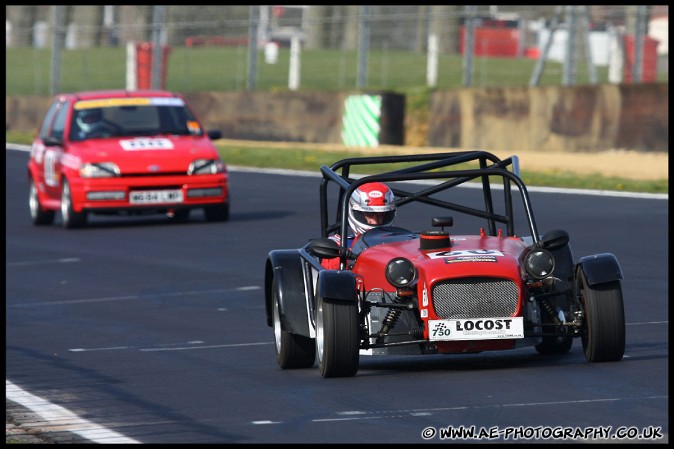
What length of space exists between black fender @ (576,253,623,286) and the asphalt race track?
0.49 meters

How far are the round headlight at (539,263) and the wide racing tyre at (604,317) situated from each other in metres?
0.22

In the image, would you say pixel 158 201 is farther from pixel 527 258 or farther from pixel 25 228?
pixel 527 258

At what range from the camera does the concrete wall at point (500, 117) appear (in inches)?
1018

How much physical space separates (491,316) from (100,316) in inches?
190

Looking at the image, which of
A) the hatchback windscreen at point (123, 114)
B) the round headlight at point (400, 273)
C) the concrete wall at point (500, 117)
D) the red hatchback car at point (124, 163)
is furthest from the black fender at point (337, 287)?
the concrete wall at point (500, 117)

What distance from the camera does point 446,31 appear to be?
146ft

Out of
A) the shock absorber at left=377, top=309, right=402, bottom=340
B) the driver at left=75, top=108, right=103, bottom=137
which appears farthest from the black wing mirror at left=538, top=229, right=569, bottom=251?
the driver at left=75, top=108, right=103, bottom=137

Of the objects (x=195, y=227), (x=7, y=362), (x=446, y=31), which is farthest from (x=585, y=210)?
(x=446, y=31)

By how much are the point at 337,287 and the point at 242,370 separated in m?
1.11

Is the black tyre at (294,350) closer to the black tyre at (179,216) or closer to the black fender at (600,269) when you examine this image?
the black fender at (600,269)

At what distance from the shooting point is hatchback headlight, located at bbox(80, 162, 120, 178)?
776 inches

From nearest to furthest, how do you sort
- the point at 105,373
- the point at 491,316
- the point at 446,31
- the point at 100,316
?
the point at 491,316
the point at 105,373
the point at 100,316
the point at 446,31

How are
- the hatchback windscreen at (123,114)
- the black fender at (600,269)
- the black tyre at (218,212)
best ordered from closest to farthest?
the black fender at (600,269) < the black tyre at (218,212) < the hatchback windscreen at (123,114)

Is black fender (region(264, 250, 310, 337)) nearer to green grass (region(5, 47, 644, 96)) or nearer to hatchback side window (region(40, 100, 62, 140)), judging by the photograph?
hatchback side window (region(40, 100, 62, 140))
